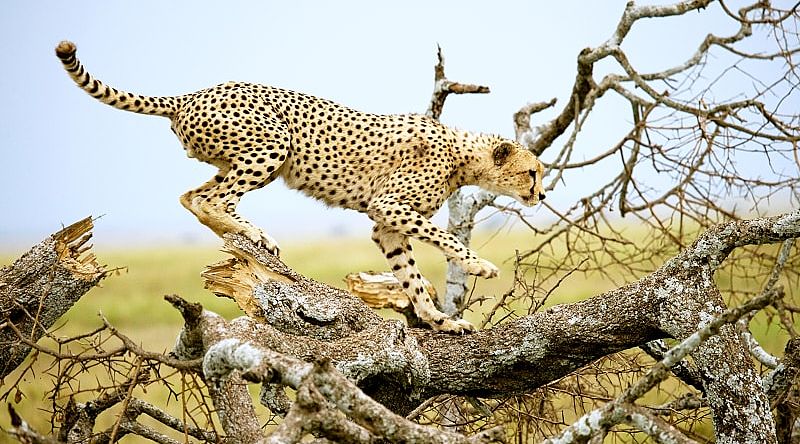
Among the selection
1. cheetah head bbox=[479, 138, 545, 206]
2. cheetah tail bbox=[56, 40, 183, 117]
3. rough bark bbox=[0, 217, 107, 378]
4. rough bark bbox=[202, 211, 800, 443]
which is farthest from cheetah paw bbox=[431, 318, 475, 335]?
cheetah tail bbox=[56, 40, 183, 117]

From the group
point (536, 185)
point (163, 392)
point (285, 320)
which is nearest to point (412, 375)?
point (285, 320)

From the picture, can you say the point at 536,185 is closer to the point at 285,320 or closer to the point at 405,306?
the point at 405,306

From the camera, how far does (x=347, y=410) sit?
2.61 meters

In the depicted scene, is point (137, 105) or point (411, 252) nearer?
point (137, 105)

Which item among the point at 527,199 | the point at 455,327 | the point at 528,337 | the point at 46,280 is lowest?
the point at 46,280

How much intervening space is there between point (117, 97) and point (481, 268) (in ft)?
6.82

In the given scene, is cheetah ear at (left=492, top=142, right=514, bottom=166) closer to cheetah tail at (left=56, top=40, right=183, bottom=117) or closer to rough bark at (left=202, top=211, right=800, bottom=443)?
rough bark at (left=202, top=211, right=800, bottom=443)

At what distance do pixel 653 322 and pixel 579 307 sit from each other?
1.06ft

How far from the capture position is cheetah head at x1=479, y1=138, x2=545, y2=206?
5160 millimetres

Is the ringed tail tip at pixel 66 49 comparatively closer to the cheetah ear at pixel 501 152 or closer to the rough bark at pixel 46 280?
the rough bark at pixel 46 280

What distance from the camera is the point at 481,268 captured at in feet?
14.8

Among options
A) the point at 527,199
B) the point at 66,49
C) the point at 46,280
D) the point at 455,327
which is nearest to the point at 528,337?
the point at 455,327

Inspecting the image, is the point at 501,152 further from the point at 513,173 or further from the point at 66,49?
the point at 66,49

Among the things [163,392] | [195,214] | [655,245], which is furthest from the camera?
[163,392]
